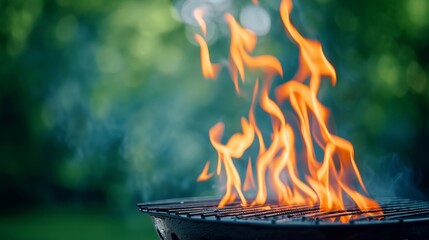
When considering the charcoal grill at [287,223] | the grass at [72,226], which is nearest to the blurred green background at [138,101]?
the grass at [72,226]

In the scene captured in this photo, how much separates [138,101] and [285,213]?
576cm

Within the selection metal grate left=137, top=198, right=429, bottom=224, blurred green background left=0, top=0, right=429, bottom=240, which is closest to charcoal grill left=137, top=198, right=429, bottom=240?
metal grate left=137, top=198, right=429, bottom=224

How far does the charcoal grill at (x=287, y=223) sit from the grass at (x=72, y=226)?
12.5ft

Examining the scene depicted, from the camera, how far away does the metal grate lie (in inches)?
76.4

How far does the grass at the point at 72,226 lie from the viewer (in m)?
6.22

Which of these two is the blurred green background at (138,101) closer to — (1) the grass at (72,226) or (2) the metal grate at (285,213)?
(1) the grass at (72,226)

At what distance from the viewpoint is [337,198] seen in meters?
2.46

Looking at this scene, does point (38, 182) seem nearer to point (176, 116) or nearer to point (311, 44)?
point (176, 116)

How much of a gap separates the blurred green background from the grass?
0.10 ft

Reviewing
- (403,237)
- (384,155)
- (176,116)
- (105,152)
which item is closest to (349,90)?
(384,155)

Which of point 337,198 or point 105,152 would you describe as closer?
point 337,198

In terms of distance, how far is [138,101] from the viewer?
770cm

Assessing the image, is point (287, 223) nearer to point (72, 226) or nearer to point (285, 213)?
point (285, 213)

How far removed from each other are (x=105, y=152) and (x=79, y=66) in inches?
57.0
